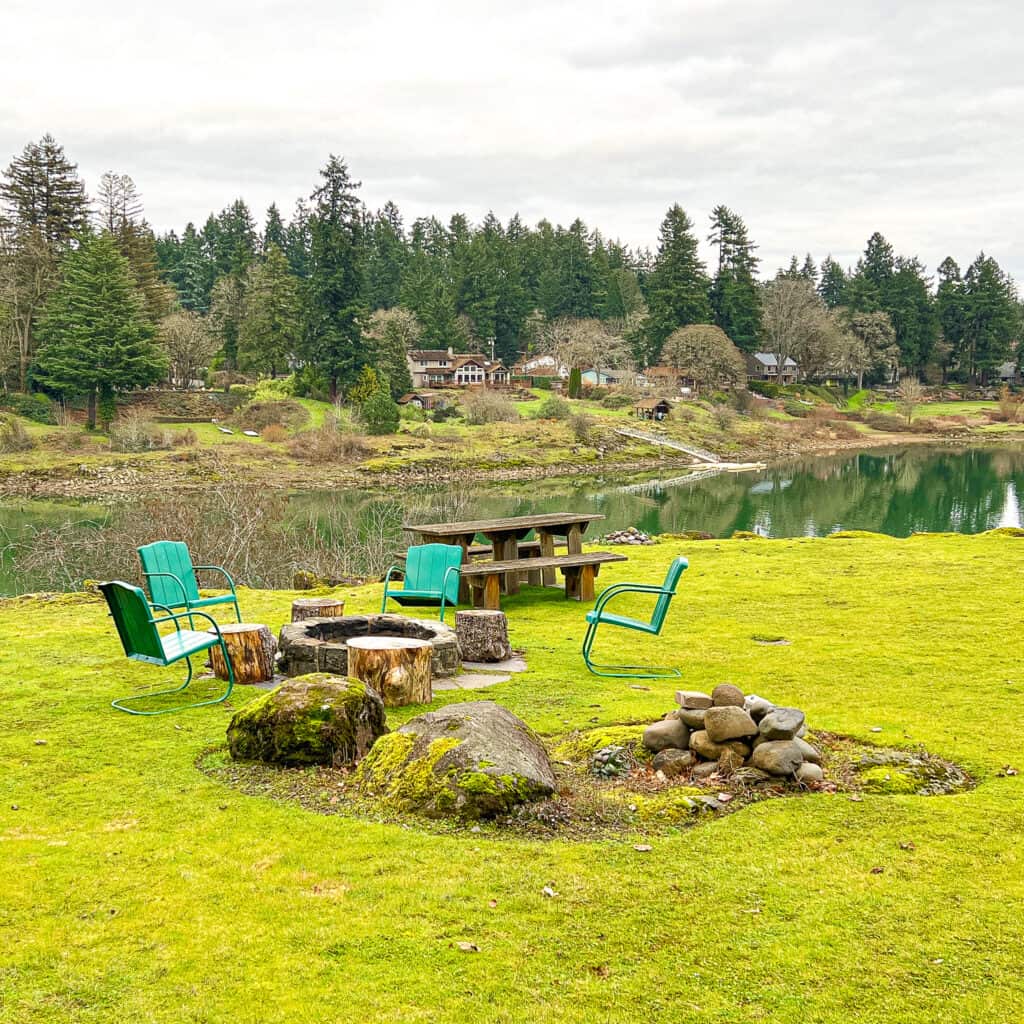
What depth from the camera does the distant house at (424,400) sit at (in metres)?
63.5

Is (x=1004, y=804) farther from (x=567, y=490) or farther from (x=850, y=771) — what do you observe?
(x=567, y=490)

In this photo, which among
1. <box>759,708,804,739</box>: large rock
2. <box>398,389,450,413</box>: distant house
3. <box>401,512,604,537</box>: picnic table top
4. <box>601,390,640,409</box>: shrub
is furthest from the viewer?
<box>601,390,640,409</box>: shrub

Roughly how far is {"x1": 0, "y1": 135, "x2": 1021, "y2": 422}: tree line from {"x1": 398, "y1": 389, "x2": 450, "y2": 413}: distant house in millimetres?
1260

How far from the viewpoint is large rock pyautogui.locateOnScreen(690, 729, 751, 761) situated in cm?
595

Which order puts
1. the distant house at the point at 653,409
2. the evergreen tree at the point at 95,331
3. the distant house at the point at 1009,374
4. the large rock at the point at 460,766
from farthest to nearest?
1. the distant house at the point at 1009,374
2. the distant house at the point at 653,409
3. the evergreen tree at the point at 95,331
4. the large rock at the point at 460,766

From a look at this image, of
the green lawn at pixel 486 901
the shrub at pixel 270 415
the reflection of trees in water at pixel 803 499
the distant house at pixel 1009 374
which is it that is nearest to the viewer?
the green lawn at pixel 486 901

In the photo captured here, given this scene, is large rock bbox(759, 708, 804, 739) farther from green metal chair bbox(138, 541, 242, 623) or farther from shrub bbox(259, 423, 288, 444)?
shrub bbox(259, 423, 288, 444)

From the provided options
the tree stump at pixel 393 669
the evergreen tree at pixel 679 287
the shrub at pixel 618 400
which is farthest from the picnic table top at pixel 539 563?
the evergreen tree at pixel 679 287

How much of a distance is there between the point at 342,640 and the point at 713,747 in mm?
4098

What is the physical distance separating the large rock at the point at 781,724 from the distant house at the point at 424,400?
2243 inches

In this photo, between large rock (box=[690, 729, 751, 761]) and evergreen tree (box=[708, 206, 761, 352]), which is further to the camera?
evergreen tree (box=[708, 206, 761, 352])

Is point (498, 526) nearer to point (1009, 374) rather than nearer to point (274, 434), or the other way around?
point (274, 434)

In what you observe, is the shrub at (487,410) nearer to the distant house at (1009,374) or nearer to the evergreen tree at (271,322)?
the evergreen tree at (271,322)

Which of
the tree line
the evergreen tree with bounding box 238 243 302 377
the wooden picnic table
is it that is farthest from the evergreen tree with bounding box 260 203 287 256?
the wooden picnic table
